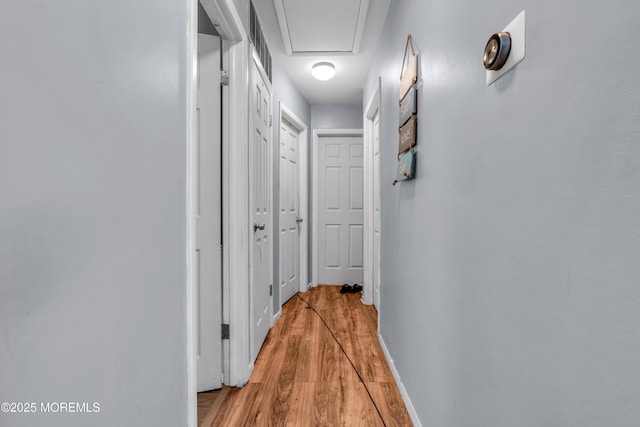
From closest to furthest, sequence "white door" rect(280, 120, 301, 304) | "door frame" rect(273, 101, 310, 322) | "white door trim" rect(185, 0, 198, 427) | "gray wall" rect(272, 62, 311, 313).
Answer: "white door trim" rect(185, 0, 198, 427) < "gray wall" rect(272, 62, 311, 313) < "white door" rect(280, 120, 301, 304) < "door frame" rect(273, 101, 310, 322)

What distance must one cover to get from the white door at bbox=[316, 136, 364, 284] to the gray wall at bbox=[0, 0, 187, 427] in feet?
10.7

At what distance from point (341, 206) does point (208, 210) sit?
101 inches

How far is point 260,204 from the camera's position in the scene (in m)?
2.35

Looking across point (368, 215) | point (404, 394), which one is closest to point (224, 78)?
point (404, 394)

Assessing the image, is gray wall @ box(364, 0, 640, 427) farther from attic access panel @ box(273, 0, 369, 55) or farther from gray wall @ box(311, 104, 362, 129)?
gray wall @ box(311, 104, 362, 129)

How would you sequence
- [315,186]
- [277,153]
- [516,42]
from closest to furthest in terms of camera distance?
[516,42]
[277,153]
[315,186]

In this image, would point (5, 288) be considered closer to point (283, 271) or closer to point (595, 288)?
point (595, 288)

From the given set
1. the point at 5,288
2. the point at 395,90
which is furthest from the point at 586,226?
the point at 395,90

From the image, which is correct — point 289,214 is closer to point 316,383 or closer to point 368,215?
point 368,215

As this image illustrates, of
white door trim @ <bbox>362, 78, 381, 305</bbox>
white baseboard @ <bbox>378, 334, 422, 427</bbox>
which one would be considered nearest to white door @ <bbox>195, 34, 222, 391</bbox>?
white baseboard @ <bbox>378, 334, 422, 427</bbox>

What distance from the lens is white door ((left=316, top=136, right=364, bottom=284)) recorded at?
4188 mm

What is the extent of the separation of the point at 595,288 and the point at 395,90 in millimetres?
1749

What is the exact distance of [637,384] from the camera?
1.51 ft

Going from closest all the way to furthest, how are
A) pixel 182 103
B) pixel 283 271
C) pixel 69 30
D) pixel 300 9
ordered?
pixel 69 30, pixel 182 103, pixel 300 9, pixel 283 271
